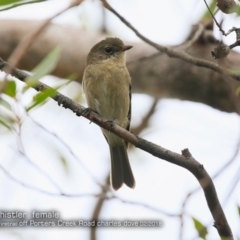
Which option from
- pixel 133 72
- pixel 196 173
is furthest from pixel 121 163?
pixel 196 173

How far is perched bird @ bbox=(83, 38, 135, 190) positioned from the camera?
403 cm

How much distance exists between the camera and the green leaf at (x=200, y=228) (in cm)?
240

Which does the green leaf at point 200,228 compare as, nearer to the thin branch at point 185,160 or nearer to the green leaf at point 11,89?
the thin branch at point 185,160

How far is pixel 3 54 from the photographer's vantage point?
206 inches

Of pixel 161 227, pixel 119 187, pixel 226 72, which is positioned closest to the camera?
pixel 226 72

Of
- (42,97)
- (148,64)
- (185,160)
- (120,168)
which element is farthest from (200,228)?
(148,64)

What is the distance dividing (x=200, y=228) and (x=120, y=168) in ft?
6.61

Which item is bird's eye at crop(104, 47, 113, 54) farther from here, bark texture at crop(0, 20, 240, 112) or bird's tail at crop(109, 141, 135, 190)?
bird's tail at crop(109, 141, 135, 190)

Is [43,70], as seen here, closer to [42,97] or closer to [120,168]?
[42,97]

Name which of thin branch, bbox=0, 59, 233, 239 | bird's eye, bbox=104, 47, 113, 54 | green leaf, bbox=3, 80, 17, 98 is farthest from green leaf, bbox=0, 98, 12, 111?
bird's eye, bbox=104, 47, 113, 54

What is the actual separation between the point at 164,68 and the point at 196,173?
2.51 meters

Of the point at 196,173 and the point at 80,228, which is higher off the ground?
the point at 196,173

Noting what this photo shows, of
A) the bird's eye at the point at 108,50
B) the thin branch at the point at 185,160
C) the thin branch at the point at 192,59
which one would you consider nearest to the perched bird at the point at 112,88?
the bird's eye at the point at 108,50

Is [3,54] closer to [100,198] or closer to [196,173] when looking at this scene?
[100,198]
